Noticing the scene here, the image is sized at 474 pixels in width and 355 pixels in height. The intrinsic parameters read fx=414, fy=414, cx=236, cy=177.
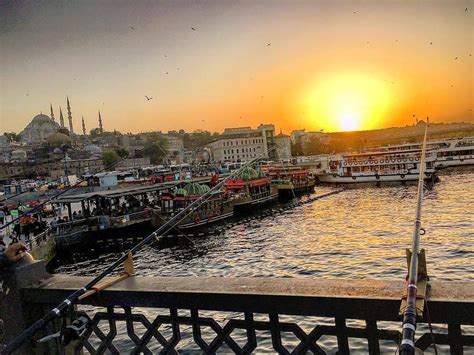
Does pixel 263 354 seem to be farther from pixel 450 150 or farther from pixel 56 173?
pixel 56 173

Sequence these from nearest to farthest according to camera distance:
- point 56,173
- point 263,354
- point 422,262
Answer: point 422,262, point 263,354, point 56,173

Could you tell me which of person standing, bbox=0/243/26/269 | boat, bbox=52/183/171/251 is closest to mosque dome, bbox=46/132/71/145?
boat, bbox=52/183/171/251

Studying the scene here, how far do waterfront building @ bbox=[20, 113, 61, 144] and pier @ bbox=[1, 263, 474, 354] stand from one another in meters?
154

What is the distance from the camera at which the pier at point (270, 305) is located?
83.7 inches

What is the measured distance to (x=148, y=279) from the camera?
3.01m

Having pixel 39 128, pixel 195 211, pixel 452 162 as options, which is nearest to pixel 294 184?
pixel 195 211

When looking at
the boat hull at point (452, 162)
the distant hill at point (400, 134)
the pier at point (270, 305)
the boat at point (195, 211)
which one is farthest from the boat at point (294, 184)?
the distant hill at point (400, 134)

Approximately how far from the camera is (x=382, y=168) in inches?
2042

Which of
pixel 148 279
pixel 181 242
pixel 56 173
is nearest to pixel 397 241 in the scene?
pixel 181 242

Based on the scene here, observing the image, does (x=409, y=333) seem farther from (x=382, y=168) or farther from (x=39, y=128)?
(x=39, y=128)

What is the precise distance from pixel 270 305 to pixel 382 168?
52698 millimetres

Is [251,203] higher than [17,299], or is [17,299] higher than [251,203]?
[17,299]

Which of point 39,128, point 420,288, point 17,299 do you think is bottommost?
point 17,299

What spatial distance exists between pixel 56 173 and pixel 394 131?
12261 centimetres
